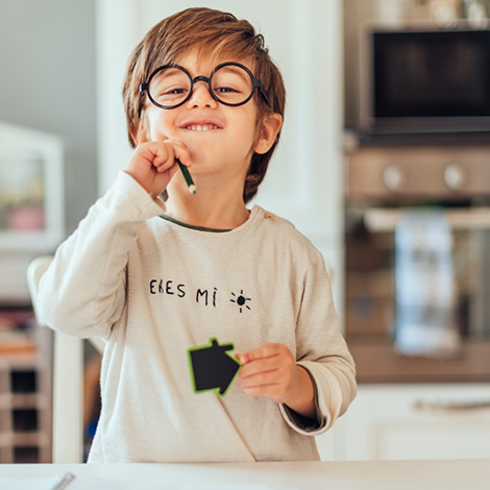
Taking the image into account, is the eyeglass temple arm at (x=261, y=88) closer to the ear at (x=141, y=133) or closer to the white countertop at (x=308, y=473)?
the ear at (x=141, y=133)

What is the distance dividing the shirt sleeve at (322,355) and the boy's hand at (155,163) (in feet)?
0.73

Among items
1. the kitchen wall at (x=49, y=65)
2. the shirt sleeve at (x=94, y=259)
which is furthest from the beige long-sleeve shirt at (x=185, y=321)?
the kitchen wall at (x=49, y=65)

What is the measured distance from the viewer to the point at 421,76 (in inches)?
63.6

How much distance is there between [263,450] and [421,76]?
1.31 meters

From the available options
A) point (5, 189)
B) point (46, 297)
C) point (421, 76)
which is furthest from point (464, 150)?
point (5, 189)

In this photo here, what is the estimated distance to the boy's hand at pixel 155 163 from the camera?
23.7 inches

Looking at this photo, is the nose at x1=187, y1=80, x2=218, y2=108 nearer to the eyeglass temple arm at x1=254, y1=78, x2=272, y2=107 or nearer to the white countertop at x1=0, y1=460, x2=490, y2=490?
the eyeglass temple arm at x1=254, y1=78, x2=272, y2=107

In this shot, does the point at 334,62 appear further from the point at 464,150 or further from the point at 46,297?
the point at 46,297

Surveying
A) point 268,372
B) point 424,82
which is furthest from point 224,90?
point 424,82

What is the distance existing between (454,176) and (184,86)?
1.14 m

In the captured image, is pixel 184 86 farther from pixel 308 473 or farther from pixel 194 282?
pixel 308 473

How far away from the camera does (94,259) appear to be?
57 centimetres

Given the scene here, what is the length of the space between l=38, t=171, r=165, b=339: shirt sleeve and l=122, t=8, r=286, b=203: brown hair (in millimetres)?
193

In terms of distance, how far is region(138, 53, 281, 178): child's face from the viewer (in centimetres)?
65
